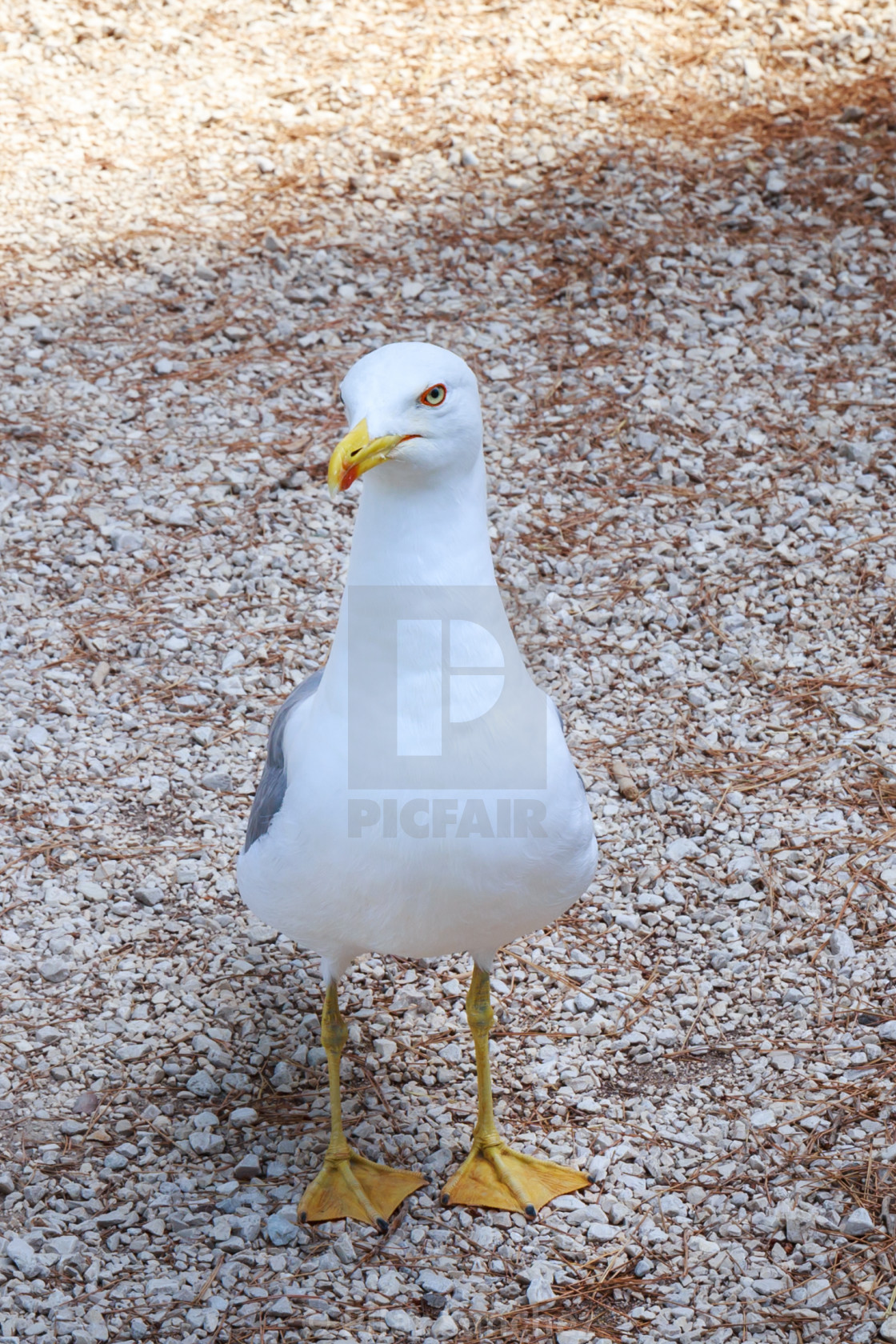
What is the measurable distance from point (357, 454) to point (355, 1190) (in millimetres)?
1770

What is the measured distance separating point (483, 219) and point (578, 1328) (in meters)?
5.27

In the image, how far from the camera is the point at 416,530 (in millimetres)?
2434

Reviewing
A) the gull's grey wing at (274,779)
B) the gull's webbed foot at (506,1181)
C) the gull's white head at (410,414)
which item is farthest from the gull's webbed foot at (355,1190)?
the gull's white head at (410,414)

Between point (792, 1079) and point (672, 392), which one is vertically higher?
point (672, 392)

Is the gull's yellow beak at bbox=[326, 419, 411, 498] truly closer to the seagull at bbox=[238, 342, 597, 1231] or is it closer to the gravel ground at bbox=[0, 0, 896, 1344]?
the seagull at bbox=[238, 342, 597, 1231]

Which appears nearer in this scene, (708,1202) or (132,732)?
(708,1202)

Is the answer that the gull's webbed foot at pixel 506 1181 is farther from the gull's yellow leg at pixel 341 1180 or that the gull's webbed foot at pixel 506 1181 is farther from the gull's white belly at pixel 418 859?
the gull's white belly at pixel 418 859

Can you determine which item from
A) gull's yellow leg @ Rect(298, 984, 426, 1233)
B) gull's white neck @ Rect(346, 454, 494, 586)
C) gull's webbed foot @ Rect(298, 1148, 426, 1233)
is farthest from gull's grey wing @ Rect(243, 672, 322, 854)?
gull's webbed foot @ Rect(298, 1148, 426, 1233)

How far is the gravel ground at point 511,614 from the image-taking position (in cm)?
305

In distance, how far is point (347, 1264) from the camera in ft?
9.81

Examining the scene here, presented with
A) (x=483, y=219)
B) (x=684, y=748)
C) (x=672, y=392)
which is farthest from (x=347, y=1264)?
(x=483, y=219)

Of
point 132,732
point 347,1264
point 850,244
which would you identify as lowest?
point 347,1264

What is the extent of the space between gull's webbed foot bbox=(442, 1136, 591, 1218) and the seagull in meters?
0.63

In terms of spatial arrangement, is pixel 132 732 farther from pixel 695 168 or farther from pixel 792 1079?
pixel 695 168
